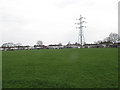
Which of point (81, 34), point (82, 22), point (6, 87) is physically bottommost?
point (6, 87)

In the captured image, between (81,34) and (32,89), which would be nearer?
(32,89)

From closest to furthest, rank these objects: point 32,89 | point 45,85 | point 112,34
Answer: point 32,89
point 45,85
point 112,34

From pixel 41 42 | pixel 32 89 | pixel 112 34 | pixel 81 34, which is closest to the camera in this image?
pixel 32 89

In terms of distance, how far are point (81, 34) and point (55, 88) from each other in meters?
75.0

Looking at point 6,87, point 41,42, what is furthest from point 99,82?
point 41,42

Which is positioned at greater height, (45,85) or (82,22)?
(82,22)

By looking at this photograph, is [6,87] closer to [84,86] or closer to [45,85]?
[45,85]

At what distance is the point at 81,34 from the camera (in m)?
80.9

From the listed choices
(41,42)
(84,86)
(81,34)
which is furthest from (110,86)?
(41,42)

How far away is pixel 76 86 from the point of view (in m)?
7.05

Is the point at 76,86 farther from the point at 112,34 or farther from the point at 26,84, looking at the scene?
the point at 112,34

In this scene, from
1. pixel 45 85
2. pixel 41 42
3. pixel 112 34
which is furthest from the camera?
pixel 41 42

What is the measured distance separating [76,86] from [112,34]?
438 feet

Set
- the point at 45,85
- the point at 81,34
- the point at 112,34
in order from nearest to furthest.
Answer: the point at 45,85 → the point at 81,34 → the point at 112,34
